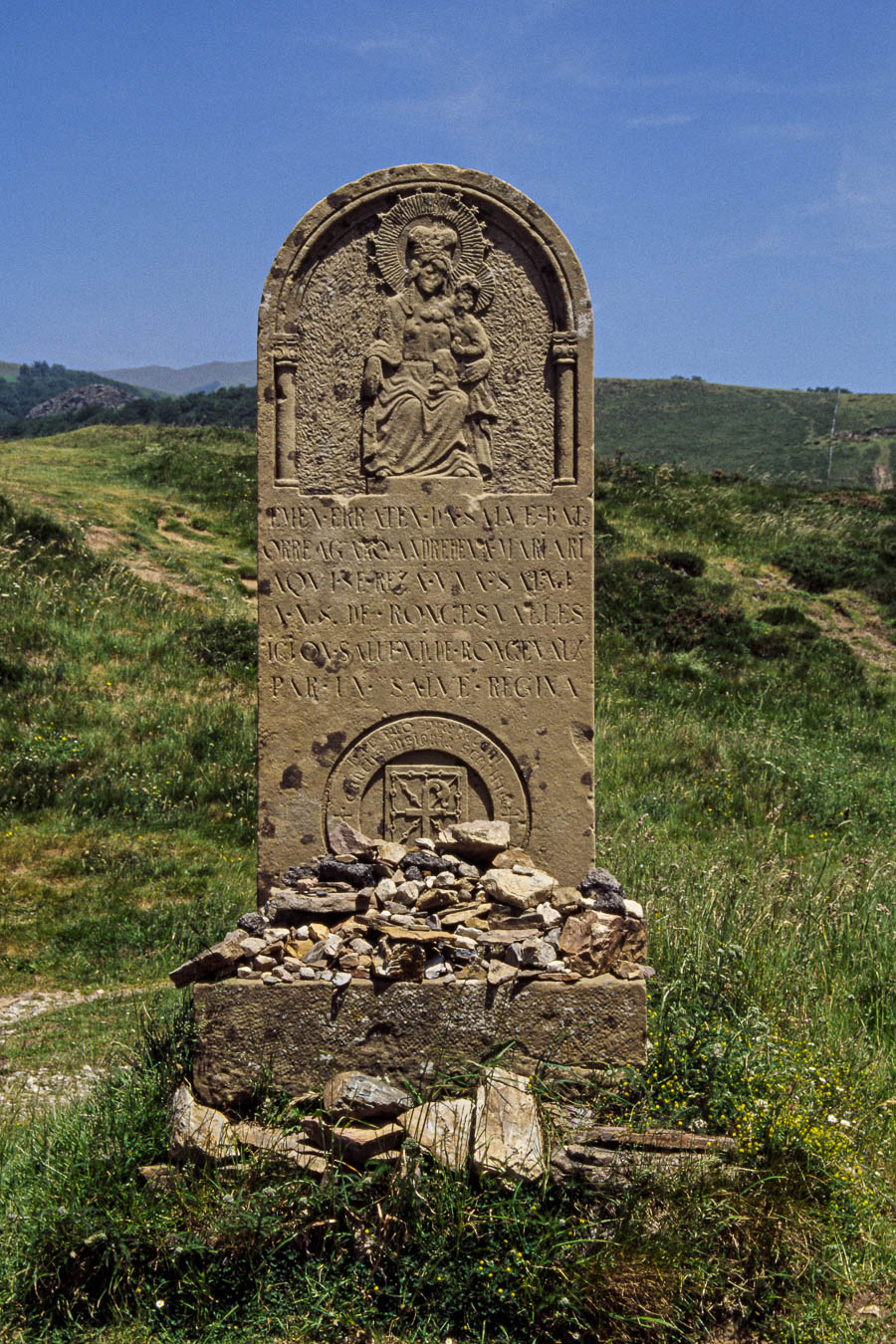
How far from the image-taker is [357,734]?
5219 mm

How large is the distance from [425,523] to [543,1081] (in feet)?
8.43

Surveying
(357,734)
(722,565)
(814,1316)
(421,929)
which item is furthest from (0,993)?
(722,565)

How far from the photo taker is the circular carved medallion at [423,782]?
5.22 m

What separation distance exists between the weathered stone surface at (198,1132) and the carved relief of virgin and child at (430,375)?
2897 millimetres

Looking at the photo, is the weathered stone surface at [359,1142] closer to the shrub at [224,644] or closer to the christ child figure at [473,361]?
the christ child figure at [473,361]

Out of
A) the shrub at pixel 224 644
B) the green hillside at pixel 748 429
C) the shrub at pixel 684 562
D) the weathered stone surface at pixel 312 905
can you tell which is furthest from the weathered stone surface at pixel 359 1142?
the green hillside at pixel 748 429

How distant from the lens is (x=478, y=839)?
4.93 m

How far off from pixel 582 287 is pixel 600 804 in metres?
4.48

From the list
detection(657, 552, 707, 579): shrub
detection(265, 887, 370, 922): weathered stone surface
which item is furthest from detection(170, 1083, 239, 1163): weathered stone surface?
detection(657, 552, 707, 579): shrub

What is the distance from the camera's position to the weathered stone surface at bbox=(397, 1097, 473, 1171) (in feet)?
11.9

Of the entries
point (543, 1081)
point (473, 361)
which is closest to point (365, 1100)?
point (543, 1081)

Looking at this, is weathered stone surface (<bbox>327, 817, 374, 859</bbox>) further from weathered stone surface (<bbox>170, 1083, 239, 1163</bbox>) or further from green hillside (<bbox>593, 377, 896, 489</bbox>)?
green hillside (<bbox>593, 377, 896, 489</bbox>)

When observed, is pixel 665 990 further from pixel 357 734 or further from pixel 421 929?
pixel 357 734

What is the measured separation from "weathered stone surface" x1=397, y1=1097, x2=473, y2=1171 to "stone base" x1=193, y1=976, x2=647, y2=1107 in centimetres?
27
